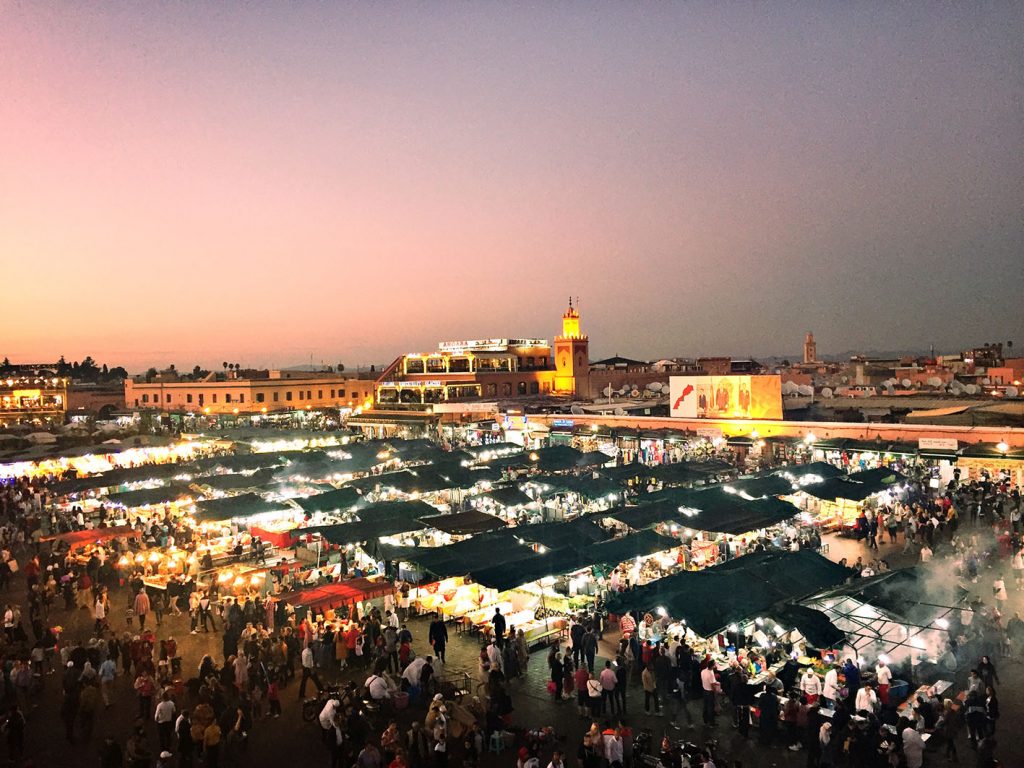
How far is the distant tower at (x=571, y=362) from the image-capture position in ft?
226

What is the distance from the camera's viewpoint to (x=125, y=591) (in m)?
16.2

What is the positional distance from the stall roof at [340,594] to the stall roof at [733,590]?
457 cm

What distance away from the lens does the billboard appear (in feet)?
105

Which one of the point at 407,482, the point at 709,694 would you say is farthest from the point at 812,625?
the point at 407,482

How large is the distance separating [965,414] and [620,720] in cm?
Result: 2757

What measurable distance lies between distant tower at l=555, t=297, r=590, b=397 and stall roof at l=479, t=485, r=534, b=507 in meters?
47.4

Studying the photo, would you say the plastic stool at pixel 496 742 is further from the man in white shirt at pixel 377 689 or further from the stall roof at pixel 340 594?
the stall roof at pixel 340 594

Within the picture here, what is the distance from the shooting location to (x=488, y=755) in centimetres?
877

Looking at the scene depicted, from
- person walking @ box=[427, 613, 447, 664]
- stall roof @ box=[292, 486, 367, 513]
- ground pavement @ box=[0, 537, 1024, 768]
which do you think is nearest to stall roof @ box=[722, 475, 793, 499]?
ground pavement @ box=[0, 537, 1024, 768]

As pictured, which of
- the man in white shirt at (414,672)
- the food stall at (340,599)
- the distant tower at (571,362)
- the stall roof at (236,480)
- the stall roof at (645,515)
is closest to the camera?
the man in white shirt at (414,672)

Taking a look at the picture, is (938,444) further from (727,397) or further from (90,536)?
(90,536)

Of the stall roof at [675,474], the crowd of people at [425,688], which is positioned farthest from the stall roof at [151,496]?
the stall roof at [675,474]

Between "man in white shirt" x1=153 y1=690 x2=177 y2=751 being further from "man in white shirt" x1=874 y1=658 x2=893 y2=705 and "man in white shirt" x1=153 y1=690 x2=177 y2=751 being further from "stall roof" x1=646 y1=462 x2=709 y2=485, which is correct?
"stall roof" x1=646 y1=462 x2=709 y2=485

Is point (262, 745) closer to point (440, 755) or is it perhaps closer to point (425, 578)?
point (440, 755)
